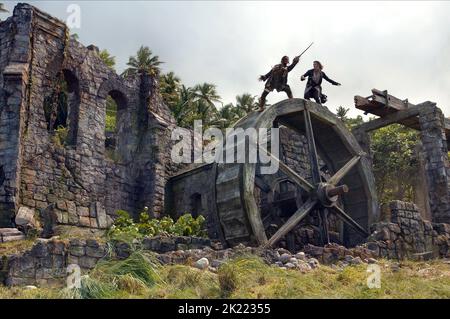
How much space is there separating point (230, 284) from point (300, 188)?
5.31 meters

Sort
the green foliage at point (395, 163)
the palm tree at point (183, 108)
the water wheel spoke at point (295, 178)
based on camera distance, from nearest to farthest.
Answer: the water wheel spoke at point (295, 178) → the green foliage at point (395, 163) → the palm tree at point (183, 108)

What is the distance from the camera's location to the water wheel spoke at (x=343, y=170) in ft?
36.4

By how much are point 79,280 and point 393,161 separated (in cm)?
1981

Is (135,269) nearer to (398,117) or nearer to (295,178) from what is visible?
(295,178)

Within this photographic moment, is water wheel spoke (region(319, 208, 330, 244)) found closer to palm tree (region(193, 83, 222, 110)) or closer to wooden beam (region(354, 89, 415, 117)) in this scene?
wooden beam (region(354, 89, 415, 117))

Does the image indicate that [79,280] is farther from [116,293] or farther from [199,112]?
[199,112]

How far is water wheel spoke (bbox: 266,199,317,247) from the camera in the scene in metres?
9.62

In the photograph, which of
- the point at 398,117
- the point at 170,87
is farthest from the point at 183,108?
the point at 398,117

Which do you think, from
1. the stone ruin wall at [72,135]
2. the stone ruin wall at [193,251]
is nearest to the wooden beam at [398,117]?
the stone ruin wall at [193,251]

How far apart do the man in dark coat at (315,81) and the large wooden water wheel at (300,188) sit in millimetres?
257

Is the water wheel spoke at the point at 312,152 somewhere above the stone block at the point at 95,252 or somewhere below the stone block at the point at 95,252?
above

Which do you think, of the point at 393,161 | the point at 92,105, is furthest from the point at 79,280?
the point at 393,161

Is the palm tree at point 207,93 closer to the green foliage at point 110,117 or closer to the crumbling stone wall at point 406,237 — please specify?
the green foliage at point 110,117

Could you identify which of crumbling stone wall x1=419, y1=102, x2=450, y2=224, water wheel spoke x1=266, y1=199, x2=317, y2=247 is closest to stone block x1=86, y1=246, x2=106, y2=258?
water wheel spoke x1=266, y1=199, x2=317, y2=247
